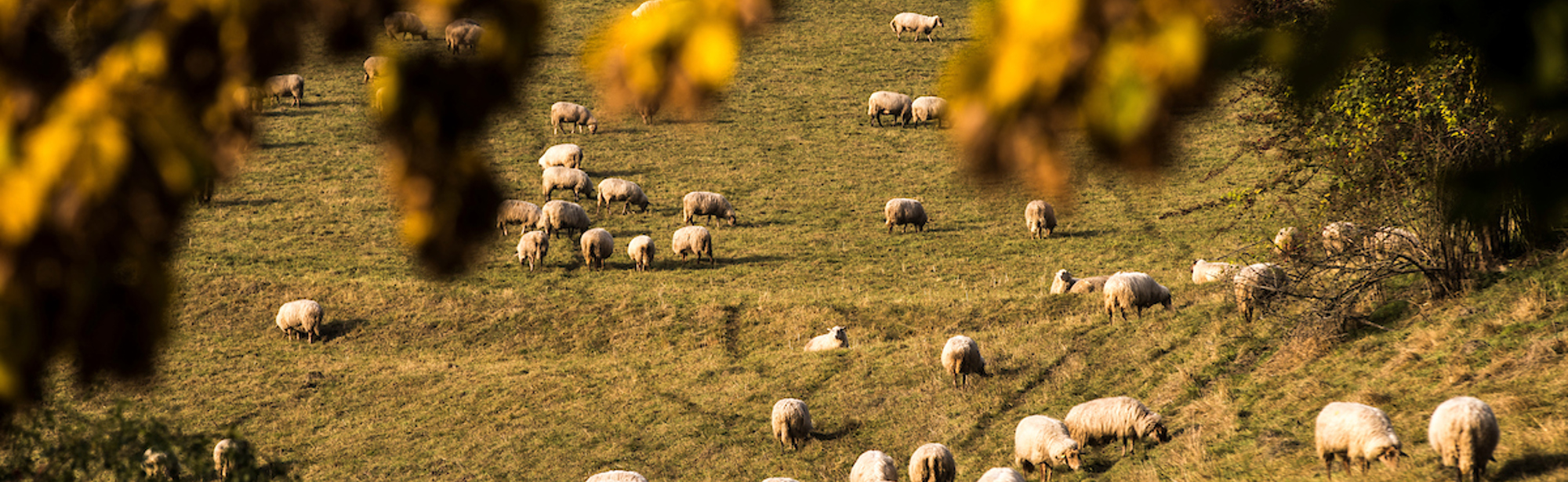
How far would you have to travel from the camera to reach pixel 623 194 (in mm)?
43969

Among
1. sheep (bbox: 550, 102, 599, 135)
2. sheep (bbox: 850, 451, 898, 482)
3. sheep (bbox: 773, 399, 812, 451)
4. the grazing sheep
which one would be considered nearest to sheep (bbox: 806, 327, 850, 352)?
sheep (bbox: 773, 399, 812, 451)

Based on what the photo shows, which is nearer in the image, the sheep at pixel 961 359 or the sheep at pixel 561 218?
the sheep at pixel 961 359

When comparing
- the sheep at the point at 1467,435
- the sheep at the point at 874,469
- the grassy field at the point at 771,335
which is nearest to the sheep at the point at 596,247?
the grassy field at the point at 771,335

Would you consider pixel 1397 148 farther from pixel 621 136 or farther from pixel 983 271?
pixel 621 136

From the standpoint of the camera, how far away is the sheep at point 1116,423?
17.6m

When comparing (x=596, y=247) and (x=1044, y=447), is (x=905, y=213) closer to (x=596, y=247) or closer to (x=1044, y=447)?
(x=596, y=247)

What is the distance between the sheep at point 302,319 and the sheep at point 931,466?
23269 mm

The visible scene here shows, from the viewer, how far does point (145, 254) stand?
2.02 meters

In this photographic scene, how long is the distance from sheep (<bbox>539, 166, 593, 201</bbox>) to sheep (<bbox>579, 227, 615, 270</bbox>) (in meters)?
7.67

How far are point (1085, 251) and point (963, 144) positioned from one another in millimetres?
35860

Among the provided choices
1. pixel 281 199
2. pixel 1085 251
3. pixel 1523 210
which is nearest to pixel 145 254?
pixel 1523 210

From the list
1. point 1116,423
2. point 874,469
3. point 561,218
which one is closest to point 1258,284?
point 1116,423

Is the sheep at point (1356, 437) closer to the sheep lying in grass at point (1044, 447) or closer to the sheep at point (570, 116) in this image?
the sheep lying in grass at point (1044, 447)

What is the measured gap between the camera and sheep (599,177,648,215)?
4400 centimetres
